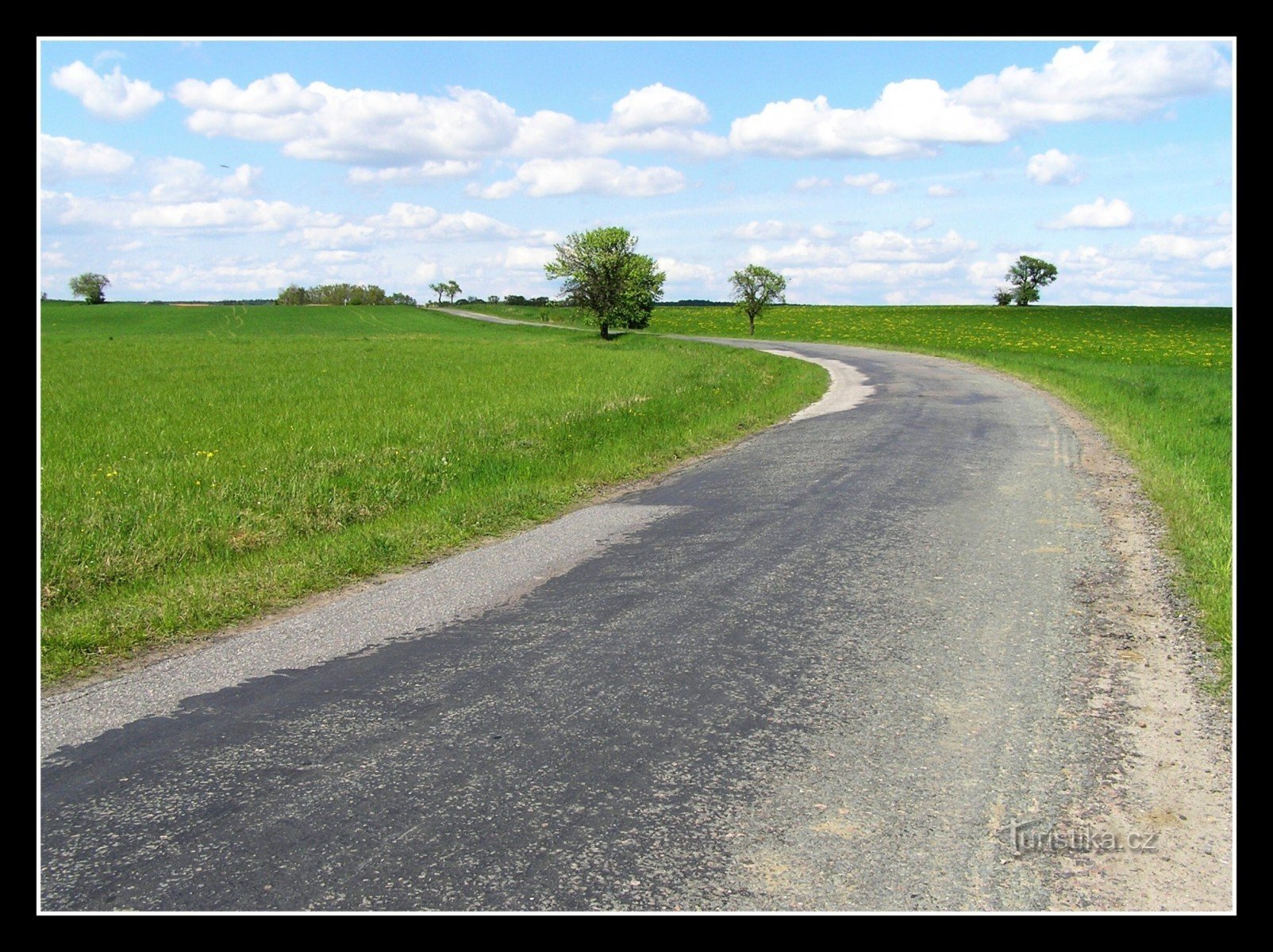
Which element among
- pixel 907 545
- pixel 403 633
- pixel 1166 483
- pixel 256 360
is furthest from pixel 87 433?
pixel 256 360

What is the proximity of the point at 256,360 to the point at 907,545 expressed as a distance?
33.0 metres

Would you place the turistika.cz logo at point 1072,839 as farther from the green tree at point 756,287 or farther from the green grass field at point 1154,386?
the green tree at point 756,287

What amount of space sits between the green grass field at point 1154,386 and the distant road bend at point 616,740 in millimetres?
761

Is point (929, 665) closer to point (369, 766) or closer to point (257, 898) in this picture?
point (369, 766)

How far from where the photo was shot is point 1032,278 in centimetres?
11675

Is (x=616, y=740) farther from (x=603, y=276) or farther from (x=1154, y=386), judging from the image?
(x=603, y=276)

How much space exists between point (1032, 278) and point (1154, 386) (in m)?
103

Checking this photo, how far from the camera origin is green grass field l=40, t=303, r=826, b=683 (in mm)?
7074

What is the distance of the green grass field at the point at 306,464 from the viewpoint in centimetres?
707

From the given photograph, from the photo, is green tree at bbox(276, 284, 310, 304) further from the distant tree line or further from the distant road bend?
the distant road bend

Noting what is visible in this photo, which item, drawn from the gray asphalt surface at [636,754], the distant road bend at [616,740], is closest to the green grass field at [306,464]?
the distant road bend at [616,740]

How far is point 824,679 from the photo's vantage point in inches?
194

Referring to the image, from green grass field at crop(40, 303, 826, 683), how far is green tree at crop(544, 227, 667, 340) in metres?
32.9

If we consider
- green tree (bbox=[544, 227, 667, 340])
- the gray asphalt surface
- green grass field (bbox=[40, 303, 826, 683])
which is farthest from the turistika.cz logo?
green tree (bbox=[544, 227, 667, 340])
